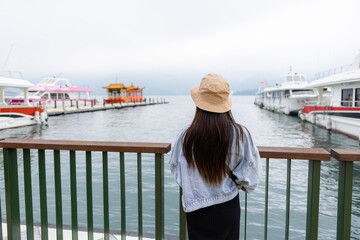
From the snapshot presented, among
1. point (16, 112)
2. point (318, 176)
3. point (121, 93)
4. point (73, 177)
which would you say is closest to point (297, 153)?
point (318, 176)

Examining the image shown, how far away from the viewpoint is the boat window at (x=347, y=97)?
55.5 ft

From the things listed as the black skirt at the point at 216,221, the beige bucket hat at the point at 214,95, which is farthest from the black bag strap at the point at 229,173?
the beige bucket hat at the point at 214,95

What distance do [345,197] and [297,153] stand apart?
17.5 inches

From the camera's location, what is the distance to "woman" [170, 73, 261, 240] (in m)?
1.55

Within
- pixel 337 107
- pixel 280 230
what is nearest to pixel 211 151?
pixel 280 230

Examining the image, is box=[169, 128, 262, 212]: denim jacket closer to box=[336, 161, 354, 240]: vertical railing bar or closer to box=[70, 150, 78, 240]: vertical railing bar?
box=[336, 161, 354, 240]: vertical railing bar

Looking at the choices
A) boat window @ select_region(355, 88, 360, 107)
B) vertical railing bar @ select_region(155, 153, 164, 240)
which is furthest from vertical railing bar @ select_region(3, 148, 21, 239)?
boat window @ select_region(355, 88, 360, 107)

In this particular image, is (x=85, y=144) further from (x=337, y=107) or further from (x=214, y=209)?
(x=337, y=107)

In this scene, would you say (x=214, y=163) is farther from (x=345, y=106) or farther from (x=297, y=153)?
(x=345, y=106)

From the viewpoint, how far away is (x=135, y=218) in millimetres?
6246

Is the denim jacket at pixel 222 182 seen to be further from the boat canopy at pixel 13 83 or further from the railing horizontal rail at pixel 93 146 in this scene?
the boat canopy at pixel 13 83

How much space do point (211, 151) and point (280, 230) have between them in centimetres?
491

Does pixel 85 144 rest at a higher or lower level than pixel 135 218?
higher

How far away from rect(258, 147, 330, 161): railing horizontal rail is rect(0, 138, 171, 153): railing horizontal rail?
72 centimetres
